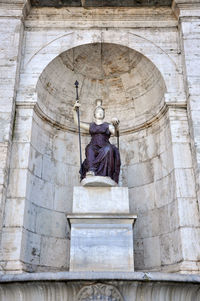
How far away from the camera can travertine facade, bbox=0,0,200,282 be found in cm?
661

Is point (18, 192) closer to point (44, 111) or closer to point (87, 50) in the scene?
point (44, 111)

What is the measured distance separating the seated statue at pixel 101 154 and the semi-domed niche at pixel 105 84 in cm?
124

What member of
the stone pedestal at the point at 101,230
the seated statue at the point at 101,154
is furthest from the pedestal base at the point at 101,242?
the seated statue at the point at 101,154

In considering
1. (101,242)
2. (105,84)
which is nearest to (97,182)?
(101,242)

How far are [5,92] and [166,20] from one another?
13.7ft

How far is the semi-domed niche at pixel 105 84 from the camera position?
8.12 m

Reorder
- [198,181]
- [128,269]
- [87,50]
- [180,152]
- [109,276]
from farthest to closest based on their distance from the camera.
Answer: [87,50] → [180,152] → [198,181] → [128,269] → [109,276]

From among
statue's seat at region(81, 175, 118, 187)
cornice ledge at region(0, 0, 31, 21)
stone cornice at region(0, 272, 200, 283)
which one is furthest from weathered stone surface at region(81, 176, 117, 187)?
cornice ledge at region(0, 0, 31, 21)

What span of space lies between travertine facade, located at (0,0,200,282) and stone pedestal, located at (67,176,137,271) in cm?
106

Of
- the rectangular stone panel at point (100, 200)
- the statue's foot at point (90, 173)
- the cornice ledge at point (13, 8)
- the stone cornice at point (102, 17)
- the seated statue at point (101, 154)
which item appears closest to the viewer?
the rectangular stone panel at point (100, 200)

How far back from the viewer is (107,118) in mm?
8742

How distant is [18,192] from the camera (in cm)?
660

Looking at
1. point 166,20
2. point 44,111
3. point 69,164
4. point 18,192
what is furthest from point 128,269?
point 166,20

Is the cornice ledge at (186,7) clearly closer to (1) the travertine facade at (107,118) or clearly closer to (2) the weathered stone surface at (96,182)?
(1) the travertine facade at (107,118)
